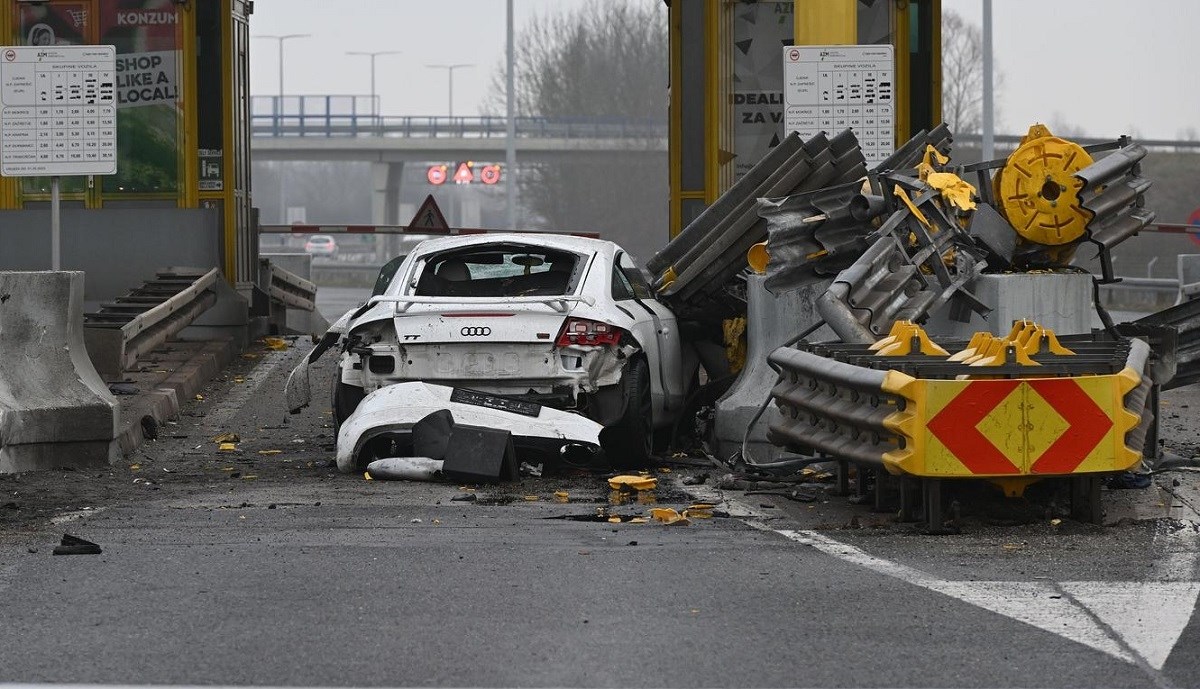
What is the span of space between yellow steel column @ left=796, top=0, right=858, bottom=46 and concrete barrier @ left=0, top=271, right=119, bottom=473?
21.3 feet

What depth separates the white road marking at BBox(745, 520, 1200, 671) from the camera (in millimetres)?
5883

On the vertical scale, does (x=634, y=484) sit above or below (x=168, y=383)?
below

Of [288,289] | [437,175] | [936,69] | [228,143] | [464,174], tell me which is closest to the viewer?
[936,69]

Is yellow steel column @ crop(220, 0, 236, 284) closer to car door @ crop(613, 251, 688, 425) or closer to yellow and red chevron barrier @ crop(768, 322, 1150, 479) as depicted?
car door @ crop(613, 251, 688, 425)

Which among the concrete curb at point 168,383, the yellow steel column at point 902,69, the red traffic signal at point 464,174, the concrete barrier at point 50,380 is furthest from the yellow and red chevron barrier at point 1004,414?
the red traffic signal at point 464,174

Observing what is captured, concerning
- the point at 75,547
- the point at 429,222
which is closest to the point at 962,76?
the point at 429,222

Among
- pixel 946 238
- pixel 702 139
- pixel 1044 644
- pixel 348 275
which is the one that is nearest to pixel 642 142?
pixel 348 275

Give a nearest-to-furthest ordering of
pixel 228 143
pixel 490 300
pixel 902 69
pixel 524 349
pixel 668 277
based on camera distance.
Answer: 1. pixel 524 349
2. pixel 490 300
3. pixel 668 277
4. pixel 902 69
5. pixel 228 143

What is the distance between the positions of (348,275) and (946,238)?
56418 mm

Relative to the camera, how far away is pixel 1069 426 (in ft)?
26.8

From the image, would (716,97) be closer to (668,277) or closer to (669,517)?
(668,277)

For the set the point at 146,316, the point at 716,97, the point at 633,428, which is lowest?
the point at 633,428

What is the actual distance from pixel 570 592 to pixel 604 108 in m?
78.1

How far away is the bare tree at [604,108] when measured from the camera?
78688 mm
